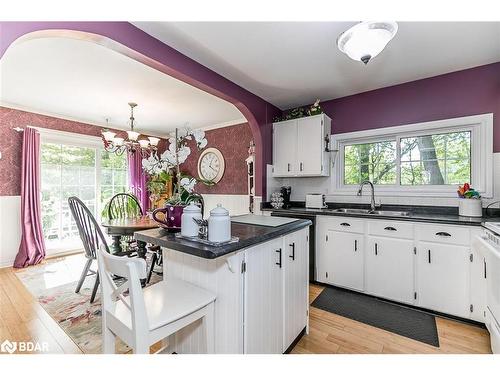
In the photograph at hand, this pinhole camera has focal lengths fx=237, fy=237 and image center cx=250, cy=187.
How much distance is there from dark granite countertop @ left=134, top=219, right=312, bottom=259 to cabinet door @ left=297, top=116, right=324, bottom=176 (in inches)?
62.4

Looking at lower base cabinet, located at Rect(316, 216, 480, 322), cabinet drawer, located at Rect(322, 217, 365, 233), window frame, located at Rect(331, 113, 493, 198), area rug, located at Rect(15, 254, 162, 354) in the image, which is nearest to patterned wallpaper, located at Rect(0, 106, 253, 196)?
area rug, located at Rect(15, 254, 162, 354)

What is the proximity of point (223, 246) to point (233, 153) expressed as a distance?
353 centimetres

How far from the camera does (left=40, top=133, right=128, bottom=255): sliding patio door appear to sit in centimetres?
385

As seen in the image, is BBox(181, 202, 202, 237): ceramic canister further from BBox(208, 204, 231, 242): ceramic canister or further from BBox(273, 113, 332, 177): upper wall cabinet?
BBox(273, 113, 332, 177): upper wall cabinet

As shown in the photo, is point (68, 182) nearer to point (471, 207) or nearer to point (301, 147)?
point (301, 147)

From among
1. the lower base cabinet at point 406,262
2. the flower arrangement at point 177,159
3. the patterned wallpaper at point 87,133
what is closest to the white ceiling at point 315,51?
the flower arrangement at point 177,159

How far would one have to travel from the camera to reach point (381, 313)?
2148 mm

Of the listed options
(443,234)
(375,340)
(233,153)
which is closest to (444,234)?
(443,234)

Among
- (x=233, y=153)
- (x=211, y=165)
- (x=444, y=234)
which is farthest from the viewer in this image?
(x=211, y=165)

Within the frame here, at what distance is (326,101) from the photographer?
326 centimetres

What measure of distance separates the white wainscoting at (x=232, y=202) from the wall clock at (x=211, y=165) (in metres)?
0.35

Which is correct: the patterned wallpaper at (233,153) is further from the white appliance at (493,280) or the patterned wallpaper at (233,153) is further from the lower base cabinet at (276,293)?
the white appliance at (493,280)
